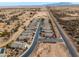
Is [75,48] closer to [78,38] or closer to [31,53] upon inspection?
[78,38]

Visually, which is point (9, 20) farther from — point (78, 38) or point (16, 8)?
point (78, 38)

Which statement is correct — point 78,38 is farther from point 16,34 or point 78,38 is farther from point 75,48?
point 16,34

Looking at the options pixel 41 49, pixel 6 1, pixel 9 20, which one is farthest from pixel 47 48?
pixel 6 1

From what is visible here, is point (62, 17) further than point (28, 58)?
Yes

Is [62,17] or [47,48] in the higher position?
[62,17]

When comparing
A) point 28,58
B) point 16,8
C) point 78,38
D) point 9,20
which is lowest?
point 28,58

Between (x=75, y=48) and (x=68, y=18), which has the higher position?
(x=68, y=18)

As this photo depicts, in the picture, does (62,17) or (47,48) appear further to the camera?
(62,17)

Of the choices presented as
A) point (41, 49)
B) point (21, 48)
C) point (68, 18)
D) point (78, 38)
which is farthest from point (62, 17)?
point (21, 48)
